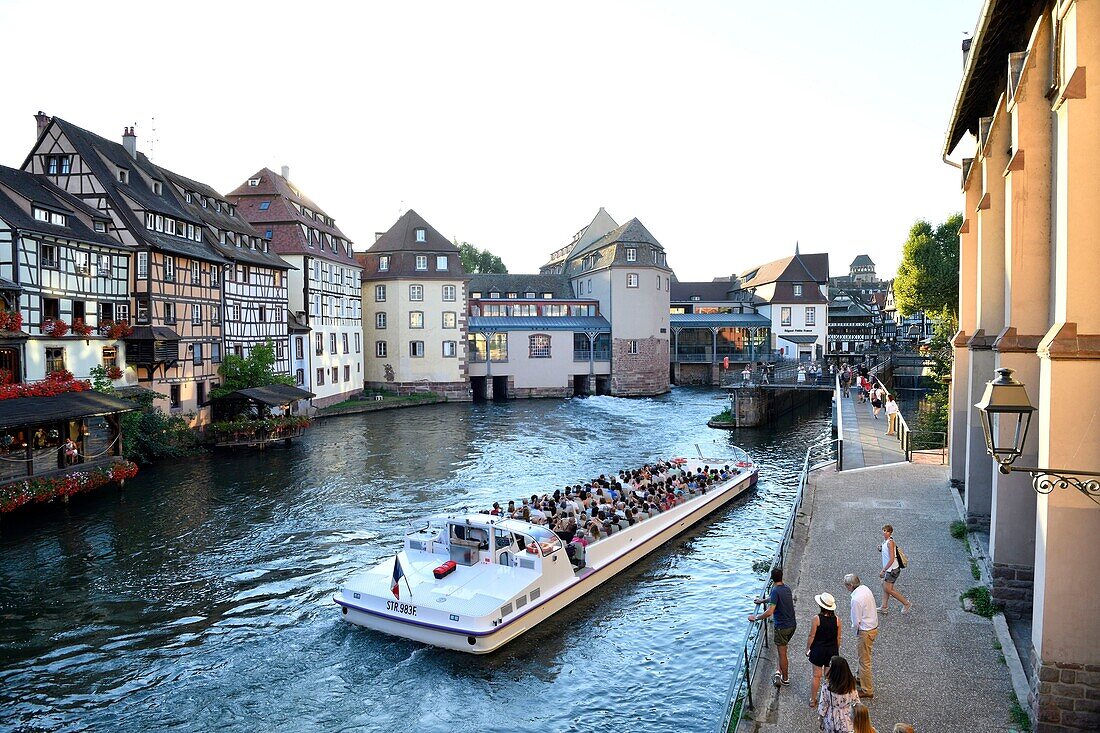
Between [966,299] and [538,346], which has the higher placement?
[966,299]

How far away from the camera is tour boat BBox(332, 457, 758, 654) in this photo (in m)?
13.3

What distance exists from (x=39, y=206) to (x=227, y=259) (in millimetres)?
10445

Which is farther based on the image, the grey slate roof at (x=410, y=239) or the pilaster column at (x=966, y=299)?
the grey slate roof at (x=410, y=239)

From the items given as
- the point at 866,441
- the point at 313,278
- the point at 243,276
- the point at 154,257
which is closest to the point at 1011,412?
the point at 866,441

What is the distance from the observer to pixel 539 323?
61.2 m

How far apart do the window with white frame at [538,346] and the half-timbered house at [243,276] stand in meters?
20.9

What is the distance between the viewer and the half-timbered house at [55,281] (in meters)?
25.1

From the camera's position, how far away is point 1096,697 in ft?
25.0

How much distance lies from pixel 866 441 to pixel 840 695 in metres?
23.0

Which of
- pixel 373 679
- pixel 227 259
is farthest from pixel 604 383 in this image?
pixel 373 679

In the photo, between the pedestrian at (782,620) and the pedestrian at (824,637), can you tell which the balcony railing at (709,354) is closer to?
the pedestrian at (782,620)

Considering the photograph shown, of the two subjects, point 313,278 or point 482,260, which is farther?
point 482,260

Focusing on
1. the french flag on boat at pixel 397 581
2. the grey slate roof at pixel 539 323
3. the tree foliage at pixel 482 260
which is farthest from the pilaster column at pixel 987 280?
the tree foliage at pixel 482 260

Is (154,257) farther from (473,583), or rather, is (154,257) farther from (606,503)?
(473,583)
